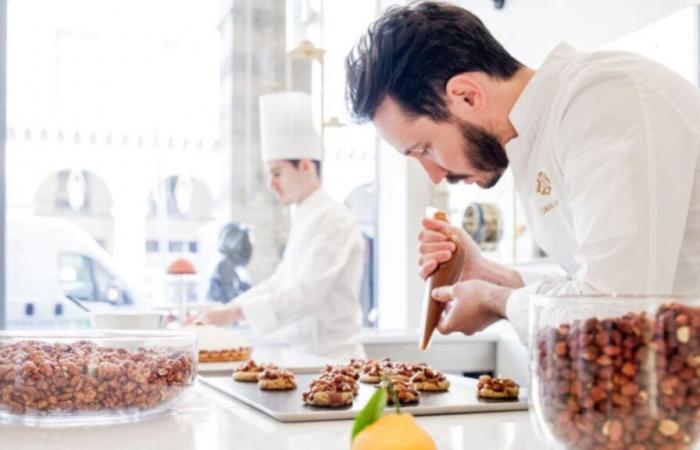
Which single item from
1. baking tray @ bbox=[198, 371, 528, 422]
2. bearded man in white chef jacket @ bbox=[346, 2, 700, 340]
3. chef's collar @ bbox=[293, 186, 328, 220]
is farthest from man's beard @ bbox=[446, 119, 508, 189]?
chef's collar @ bbox=[293, 186, 328, 220]

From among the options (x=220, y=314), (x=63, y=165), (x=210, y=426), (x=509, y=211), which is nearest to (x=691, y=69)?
(x=509, y=211)

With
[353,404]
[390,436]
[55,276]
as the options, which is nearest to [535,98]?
[353,404]

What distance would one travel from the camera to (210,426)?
3.67 feet

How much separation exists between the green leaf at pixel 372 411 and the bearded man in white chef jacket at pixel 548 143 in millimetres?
680

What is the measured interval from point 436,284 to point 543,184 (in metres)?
0.26

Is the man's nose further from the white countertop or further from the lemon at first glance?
the lemon

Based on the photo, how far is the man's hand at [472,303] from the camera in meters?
1.45

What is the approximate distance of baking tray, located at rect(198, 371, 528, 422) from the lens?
3.79ft

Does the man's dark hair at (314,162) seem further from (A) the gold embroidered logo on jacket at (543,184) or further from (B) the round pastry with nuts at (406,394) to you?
(B) the round pastry with nuts at (406,394)

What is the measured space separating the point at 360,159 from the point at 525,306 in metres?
3.02

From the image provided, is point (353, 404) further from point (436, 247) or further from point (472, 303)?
point (436, 247)

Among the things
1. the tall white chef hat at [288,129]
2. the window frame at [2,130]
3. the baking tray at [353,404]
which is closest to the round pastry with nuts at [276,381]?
the baking tray at [353,404]

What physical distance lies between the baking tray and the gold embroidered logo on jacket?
0.36m

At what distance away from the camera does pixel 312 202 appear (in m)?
3.30
